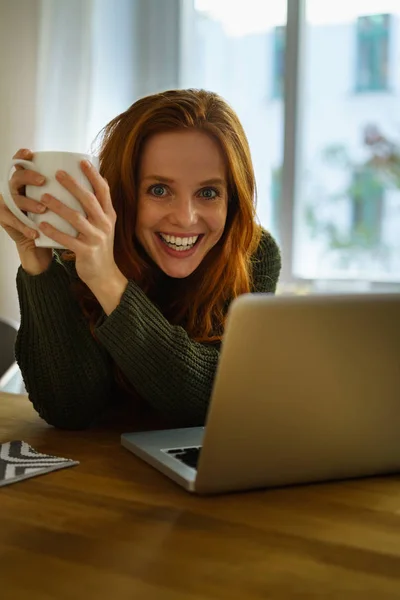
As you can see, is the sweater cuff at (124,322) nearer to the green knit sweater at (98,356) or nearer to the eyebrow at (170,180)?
the green knit sweater at (98,356)

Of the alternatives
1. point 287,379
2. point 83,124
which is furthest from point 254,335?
point 83,124

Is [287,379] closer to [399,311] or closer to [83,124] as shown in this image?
[399,311]

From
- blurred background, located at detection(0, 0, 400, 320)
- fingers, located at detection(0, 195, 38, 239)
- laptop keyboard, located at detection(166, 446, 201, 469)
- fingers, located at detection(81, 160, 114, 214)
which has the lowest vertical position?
laptop keyboard, located at detection(166, 446, 201, 469)

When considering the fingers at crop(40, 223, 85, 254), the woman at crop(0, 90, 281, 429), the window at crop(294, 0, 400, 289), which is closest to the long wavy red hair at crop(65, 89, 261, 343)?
the woman at crop(0, 90, 281, 429)

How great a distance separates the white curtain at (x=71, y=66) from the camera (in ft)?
10.3

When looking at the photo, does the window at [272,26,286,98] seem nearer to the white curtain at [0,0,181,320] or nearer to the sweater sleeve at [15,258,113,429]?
the white curtain at [0,0,181,320]

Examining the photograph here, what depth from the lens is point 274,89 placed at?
128 inches

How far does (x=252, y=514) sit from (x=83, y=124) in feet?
8.59

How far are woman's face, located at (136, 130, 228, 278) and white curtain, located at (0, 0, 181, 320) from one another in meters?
1.93

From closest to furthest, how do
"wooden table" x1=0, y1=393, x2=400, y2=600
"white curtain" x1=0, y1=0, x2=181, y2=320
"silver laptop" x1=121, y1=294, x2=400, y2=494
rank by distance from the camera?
"wooden table" x1=0, y1=393, x2=400, y2=600 → "silver laptop" x1=121, y1=294, x2=400, y2=494 → "white curtain" x1=0, y1=0, x2=181, y2=320

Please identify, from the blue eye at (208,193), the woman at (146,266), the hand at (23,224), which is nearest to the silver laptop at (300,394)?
the woman at (146,266)

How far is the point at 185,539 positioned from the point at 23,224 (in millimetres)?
498

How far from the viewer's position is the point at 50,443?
3.36 ft

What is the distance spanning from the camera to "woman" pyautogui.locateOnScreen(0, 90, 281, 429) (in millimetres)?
1049
